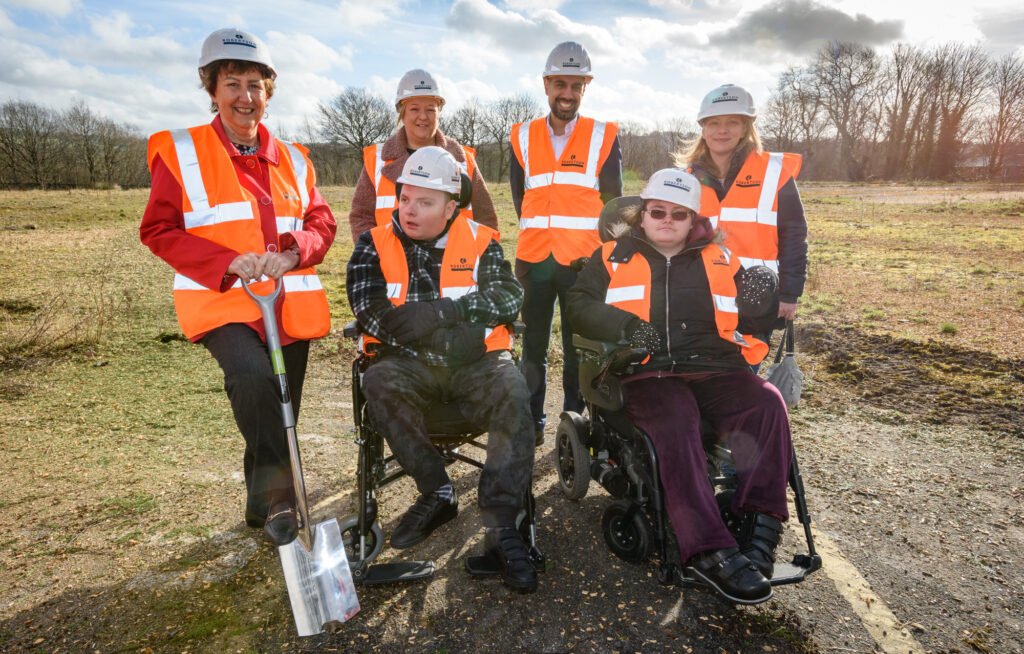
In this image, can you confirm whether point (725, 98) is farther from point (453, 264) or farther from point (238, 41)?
point (238, 41)

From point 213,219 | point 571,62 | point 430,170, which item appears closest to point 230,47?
point 213,219

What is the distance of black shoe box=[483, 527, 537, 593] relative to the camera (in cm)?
267

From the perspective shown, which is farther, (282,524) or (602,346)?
(602,346)

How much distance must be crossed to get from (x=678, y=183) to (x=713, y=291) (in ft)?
1.97

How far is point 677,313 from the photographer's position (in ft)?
10.9

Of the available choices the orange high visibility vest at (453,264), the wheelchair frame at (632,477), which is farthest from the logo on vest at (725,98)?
the wheelchair frame at (632,477)

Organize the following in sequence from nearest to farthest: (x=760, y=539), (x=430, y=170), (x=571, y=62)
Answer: (x=760, y=539) → (x=430, y=170) → (x=571, y=62)

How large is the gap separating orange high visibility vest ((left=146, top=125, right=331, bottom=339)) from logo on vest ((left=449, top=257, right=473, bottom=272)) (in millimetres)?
792

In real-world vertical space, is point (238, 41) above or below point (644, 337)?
above

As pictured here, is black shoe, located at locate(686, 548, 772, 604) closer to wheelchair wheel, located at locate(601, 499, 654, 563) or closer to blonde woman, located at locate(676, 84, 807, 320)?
wheelchair wheel, located at locate(601, 499, 654, 563)

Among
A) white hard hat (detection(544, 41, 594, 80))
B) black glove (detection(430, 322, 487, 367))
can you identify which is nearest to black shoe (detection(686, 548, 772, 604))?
black glove (detection(430, 322, 487, 367))

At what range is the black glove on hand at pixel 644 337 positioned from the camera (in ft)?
10.5

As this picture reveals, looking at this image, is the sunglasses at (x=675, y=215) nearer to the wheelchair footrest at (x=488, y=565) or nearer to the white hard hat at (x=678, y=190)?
the white hard hat at (x=678, y=190)

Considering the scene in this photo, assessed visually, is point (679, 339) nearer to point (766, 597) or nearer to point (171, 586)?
point (766, 597)
